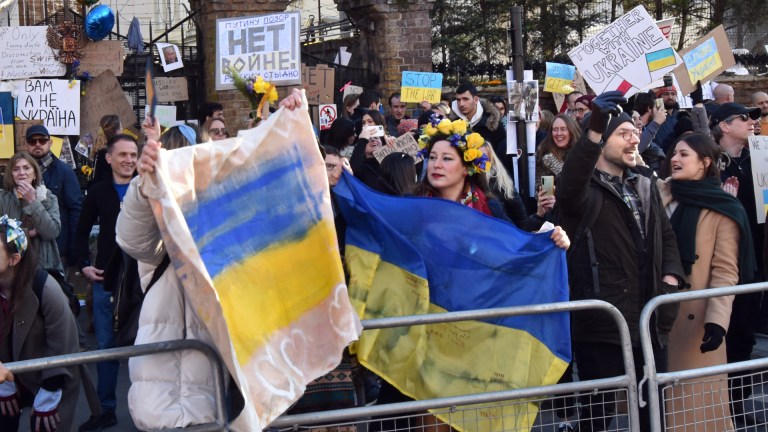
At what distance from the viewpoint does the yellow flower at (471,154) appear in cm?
550

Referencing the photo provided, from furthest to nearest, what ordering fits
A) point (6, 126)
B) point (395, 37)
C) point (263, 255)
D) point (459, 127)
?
point (395, 37)
point (6, 126)
point (459, 127)
point (263, 255)

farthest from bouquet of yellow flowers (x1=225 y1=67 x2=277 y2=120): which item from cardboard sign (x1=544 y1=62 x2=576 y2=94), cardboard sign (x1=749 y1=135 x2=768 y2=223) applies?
cardboard sign (x1=544 y1=62 x2=576 y2=94)

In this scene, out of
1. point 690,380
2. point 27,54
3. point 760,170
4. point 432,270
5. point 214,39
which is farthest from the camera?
point 214,39

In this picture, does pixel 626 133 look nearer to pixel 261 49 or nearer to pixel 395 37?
pixel 261 49

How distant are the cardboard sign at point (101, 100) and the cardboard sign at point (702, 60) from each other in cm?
669

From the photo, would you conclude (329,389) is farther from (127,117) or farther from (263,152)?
(127,117)

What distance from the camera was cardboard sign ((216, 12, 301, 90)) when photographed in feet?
27.9

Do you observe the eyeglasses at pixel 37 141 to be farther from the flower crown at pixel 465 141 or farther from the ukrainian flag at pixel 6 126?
the flower crown at pixel 465 141

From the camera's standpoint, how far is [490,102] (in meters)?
11.7

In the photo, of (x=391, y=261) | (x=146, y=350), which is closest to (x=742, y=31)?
(x=391, y=261)

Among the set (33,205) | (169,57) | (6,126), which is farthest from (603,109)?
(169,57)

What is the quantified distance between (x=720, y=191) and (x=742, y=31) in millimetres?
19297

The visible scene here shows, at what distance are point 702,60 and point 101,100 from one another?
724 centimetres

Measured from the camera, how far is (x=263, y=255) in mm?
4109
